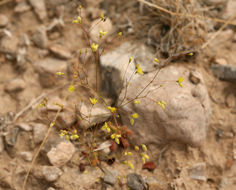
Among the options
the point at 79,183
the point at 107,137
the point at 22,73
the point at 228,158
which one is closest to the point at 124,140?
the point at 107,137

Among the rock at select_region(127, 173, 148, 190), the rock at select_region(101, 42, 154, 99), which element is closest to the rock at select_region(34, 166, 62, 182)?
the rock at select_region(127, 173, 148, 190)

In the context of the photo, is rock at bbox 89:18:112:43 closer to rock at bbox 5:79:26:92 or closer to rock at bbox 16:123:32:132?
rock at bbox 5:79:26:92

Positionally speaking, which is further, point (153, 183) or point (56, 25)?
point (56, 25)

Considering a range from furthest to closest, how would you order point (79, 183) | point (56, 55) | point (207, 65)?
point (56, 55)
point (207, 65)
point (79, 183)

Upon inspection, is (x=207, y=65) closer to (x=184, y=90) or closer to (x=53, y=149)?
(x=184, y=90)

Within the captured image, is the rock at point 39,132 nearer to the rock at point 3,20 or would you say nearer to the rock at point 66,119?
the rock at point 66,119

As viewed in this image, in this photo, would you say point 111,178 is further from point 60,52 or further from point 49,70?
point 60,52

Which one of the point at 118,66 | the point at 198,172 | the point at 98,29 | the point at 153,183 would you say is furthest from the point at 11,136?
the point at 198,172
